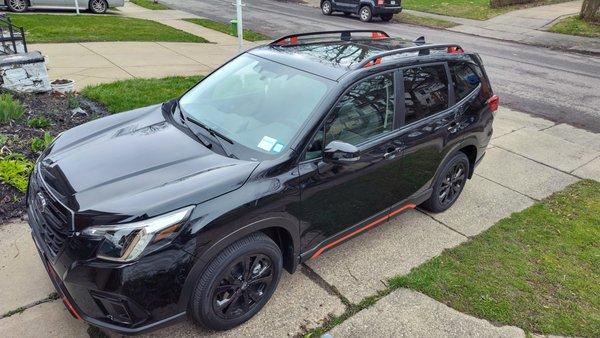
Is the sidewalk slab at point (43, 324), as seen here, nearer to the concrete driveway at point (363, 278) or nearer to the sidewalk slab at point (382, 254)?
the concrete driveway at point (363, 278)

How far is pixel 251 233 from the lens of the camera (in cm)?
301

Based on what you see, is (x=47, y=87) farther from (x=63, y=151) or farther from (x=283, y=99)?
(x=283, y=99)

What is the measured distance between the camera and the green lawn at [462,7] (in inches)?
884

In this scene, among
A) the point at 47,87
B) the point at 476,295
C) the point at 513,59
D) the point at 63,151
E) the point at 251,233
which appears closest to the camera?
the point at 251,233

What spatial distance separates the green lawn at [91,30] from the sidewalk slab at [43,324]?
9936mm

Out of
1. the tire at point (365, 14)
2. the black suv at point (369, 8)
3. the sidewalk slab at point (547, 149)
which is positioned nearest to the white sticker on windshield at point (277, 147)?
the sidewalk slab at point (547, 149)

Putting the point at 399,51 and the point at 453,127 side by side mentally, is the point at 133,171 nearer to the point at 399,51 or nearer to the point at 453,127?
the point at 399,51

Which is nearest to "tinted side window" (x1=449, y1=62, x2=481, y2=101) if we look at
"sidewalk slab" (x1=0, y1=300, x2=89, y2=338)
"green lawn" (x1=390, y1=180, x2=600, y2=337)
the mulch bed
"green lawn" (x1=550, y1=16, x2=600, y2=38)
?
"green lawn" (x1=390, y1=180, x2=600, y2=337)

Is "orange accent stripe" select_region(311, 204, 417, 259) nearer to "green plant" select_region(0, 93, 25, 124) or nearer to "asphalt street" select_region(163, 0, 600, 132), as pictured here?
"green plant" select_region(0, 93, 25, 124)

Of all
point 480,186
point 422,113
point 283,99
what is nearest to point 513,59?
point 480,186

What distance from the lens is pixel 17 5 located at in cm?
1630

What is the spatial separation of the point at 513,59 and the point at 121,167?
1363 centimetres

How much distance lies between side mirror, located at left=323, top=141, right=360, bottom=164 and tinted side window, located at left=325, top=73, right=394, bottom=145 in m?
0.17

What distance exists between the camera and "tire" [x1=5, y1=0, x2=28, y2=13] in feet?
52.7
